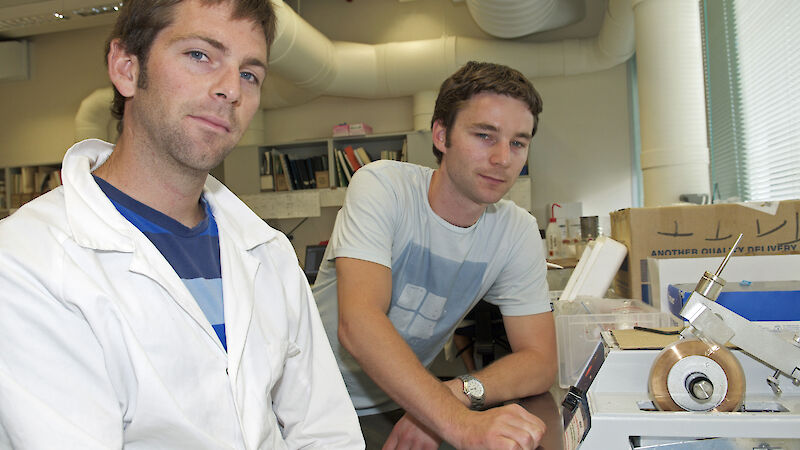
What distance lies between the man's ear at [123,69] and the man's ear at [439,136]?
0.81 m

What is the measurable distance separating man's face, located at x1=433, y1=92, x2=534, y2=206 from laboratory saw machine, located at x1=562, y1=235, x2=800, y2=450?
64 centimetres

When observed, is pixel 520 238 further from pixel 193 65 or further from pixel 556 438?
pixel 193 65

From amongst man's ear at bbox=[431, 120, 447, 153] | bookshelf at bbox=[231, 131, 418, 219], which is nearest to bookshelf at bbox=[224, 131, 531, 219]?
bookshelf at bbox=[231, 131, 418, 219]

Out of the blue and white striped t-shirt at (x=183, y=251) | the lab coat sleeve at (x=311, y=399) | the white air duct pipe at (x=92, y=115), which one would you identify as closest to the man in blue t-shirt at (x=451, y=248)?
the lab coat sleeve at (x=311, y=399)

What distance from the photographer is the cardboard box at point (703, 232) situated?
1434 millimetres

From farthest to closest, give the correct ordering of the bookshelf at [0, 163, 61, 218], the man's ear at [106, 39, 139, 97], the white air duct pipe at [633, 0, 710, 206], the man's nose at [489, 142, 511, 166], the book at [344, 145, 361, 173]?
1. the bookshelf at [0, 163, 61, 218]
2. the book at [344, 145, 361, 173]
3. the white air duct pipe at [633, 0, 710, 206]
4. the man's nose at [489, 142, 511, 166]
5. the man's ear at [106, 39, 139, 97]

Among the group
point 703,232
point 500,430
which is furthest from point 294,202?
point 500,430

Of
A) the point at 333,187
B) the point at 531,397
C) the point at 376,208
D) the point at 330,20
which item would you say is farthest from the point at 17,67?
the point at 531,397

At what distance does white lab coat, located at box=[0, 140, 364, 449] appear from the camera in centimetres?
63

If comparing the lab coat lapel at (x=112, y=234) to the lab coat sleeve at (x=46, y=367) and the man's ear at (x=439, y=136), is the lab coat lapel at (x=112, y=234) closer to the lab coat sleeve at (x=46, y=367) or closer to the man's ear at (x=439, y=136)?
the lab coat sleeve at (x=46, y=367)

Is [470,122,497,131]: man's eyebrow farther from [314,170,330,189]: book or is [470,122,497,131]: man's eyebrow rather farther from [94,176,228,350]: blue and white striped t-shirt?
[314,170,330,189]: book

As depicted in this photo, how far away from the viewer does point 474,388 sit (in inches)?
43.6

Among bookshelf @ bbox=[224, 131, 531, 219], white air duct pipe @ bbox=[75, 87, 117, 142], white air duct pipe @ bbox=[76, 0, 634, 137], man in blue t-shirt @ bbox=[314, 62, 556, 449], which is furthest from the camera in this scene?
white air duct pipe @ bbox=[75, 87, 117, 142]

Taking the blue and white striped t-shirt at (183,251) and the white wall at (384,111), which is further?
the white wall at (384,111)
